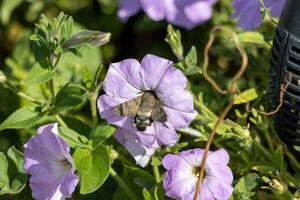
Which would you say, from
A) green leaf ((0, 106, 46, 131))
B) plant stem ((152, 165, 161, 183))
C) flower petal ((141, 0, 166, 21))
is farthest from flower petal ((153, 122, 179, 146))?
flower petal ((141, 0, 166, 21))

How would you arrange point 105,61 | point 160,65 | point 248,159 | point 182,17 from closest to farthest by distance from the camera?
point 160,65
point 248,159
point 182,17
point 105,61

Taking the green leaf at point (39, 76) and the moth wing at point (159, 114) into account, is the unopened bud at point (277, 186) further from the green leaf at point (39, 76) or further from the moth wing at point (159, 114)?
the green leaf at point (39, 76)

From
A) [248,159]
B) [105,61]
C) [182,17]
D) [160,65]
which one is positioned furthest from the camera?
[105,61]

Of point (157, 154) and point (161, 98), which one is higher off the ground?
point (161, 98)

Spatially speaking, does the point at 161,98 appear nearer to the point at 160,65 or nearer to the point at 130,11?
the point at 160,65

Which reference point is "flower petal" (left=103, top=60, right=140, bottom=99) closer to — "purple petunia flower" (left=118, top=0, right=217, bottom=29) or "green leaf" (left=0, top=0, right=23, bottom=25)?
"purple petunia flower" (left=118, top=0, right=217, bottom=29)

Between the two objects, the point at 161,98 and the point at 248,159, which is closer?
the point at 161,98

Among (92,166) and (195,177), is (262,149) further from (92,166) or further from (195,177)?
(92,166)

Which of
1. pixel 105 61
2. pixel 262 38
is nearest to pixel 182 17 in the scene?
pixel 105 61
